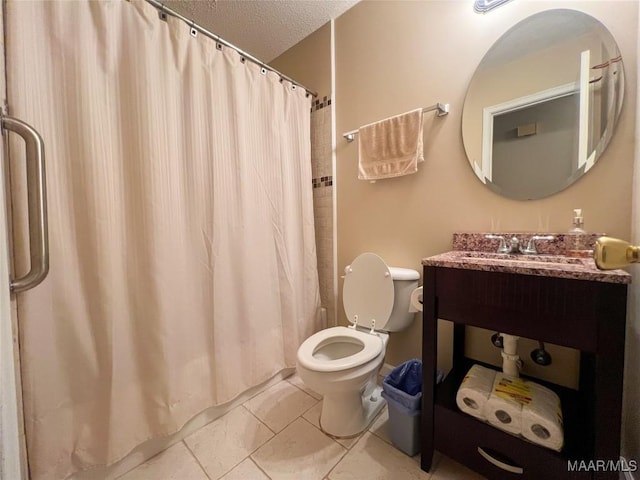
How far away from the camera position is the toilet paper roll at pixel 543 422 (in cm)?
77

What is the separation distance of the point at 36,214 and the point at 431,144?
1.56m

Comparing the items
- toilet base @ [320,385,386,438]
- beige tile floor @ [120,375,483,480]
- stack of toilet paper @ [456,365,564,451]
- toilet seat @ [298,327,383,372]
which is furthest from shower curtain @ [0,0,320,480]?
stack of toilet paper @ [456,365,564,451]

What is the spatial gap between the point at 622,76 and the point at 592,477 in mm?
1296

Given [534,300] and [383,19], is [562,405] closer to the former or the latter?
[534,300]

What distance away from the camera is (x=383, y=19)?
1.46 meters

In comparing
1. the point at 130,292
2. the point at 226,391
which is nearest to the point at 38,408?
the point at 130,292

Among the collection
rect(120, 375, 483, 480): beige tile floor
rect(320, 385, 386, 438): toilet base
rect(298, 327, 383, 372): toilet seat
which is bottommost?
rect(120, 375, 483, 480): beige tile floor

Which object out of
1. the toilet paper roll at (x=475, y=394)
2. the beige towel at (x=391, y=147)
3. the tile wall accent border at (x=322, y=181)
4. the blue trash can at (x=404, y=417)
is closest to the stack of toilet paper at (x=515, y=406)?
the toilet paper roll at (x=475, y=394)

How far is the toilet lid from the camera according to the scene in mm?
1373

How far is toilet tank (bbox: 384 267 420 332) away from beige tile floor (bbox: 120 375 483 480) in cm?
46

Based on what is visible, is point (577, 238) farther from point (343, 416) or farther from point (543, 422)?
point (343, 416)

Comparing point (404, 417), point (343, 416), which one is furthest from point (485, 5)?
point (343, 416)

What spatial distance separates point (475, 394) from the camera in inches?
35.4
